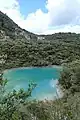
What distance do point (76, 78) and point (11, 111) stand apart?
28124 millimetres

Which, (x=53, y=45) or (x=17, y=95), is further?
(x=53, y=45)

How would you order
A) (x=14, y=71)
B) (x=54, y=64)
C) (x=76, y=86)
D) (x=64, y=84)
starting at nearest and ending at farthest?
(x=76, y=86) → (x=64, y=84) → (x=14, y=71) → (x=54, y=64)

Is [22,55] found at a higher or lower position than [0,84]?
lower

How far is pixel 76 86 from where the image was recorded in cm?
3247

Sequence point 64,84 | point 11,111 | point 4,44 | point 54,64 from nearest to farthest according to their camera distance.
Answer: point 11,111 → point 64,84 → point 54,64 → point 4,44

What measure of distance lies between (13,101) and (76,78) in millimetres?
27984

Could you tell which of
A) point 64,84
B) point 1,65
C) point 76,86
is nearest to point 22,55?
point 64,84

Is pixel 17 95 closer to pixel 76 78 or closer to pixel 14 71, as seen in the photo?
pixel 76 78

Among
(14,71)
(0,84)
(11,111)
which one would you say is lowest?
(14,71)

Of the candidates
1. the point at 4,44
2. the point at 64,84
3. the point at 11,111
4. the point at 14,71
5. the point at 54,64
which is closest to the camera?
the point at 11,111

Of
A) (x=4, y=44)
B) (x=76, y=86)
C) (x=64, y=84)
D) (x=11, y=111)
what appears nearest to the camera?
(x=11, y=111)

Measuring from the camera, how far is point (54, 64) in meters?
61.7

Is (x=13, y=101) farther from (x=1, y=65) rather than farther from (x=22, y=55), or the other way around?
(x=22, y=55)

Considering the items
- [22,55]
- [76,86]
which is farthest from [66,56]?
[76,86]
